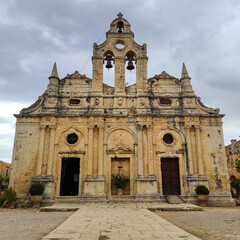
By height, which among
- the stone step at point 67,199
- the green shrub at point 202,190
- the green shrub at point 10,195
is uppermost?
the green shrub at point 202,190

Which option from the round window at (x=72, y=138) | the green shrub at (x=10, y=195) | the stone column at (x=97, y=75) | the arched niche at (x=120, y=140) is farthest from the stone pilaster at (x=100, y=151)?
the green shrub at (x=10, y=195)

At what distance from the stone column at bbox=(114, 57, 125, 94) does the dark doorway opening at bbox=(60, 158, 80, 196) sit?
6.53 meters

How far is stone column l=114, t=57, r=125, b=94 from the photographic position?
18484 mm

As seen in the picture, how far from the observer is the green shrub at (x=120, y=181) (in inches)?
623

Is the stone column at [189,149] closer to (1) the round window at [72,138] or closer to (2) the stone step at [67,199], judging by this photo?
(2) the stone step at [67,199]

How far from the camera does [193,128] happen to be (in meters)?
17.6

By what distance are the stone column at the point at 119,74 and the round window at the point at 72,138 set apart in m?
4.83

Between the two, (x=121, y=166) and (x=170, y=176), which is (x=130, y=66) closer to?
(x=121, y=166)

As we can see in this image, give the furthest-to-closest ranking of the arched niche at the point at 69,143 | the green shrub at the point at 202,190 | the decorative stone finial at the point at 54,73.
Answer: the decorative stone finial at the point at 54,73
the arched niche at the point at 69,143
the green shrub at the point at 202,190

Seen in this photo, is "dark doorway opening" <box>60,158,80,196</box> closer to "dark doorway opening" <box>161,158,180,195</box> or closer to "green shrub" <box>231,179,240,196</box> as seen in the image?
"dark doorway opening" <box>161,158,180,195</box>

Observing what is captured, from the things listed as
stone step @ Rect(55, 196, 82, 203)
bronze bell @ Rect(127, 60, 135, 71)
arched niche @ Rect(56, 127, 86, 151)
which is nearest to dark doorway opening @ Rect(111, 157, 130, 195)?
arched niche @ Rect(56, 127, 86, 151)

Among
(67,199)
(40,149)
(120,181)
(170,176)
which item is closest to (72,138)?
(40,149)

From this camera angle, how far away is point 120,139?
680 inches

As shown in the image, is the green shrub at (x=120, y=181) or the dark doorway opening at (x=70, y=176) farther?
the dark doorway opening at (x=70, y=176)
